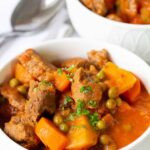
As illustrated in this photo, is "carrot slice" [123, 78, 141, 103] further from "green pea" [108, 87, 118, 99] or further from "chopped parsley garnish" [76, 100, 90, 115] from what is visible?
"chopped parsley garnish" [76, 100, 90, 115]

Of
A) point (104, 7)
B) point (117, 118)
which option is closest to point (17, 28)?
point (104, 7)

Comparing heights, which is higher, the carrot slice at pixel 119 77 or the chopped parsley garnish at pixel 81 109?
the chopped parsley garnish at pixel 81 109

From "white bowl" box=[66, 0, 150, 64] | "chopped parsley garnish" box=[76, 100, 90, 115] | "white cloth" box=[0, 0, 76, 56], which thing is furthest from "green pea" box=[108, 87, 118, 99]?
"white cloth" box=[0, 0, 76, 56]

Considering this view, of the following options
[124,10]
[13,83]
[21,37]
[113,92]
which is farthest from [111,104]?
[21,37]

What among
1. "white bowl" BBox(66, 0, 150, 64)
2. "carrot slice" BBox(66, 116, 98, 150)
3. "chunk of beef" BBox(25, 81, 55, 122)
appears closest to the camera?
"carrot slice" BBox(66, 116, 98, 150)

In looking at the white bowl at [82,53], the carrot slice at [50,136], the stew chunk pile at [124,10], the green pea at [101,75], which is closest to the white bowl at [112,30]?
the stew chunk pile at [124,10]

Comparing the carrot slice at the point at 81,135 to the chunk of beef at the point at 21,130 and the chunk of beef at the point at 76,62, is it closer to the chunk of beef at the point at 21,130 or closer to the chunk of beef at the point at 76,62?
the chunk of beef at the point at 21,130
